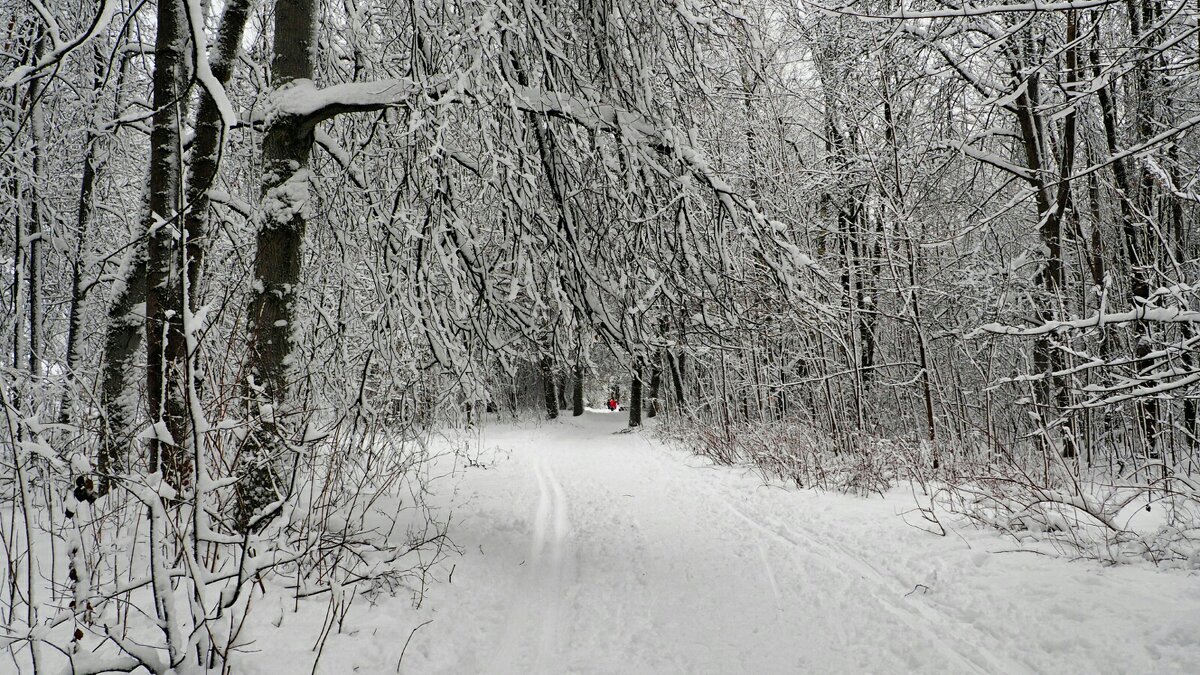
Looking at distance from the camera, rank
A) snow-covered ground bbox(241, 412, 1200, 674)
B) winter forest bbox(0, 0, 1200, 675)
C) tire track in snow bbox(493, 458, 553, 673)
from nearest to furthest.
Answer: winter forest bbox(0, 0, 1200, 675) → snow-covered ground bbox(241, 412, 1200, 674) → tire track in snow bbox(493, 458, 553, 673)

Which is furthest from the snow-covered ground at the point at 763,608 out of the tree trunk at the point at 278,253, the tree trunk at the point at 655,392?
the tree trunk at the point at 655,392

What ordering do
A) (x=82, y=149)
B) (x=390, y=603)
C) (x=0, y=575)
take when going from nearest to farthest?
(x=0, y=575) → (x=390, y=603) → (x=82, y=149)

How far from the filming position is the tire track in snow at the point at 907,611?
3.12 meters

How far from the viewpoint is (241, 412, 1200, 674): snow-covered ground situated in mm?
3197

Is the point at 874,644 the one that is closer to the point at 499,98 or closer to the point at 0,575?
the point at 499,98

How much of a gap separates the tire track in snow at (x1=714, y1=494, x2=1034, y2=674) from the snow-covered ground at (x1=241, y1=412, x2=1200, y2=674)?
0.01 m

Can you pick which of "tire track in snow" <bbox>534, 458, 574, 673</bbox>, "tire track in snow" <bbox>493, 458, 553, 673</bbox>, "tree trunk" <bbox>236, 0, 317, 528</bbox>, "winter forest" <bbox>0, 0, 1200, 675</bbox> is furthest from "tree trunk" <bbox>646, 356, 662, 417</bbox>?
"tree trunk" <bbox>236, 0, 317, 528</bbox>

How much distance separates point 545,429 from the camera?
2372 cm

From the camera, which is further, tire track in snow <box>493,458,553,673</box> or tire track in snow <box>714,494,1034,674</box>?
tire track in snow <box>493,458,553,673</box>

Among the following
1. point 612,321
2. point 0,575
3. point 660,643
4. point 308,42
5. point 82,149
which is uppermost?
point 82,149

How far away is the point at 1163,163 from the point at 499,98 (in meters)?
7.31

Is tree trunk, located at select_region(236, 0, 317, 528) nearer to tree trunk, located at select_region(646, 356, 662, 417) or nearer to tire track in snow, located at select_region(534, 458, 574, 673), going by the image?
tire track in snow, located at select_region(534, 458, 574, 673)

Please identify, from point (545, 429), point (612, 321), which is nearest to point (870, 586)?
point (612, 321)

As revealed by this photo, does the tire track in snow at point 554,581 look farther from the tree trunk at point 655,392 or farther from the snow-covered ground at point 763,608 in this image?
the tree trunk at point 655,392
